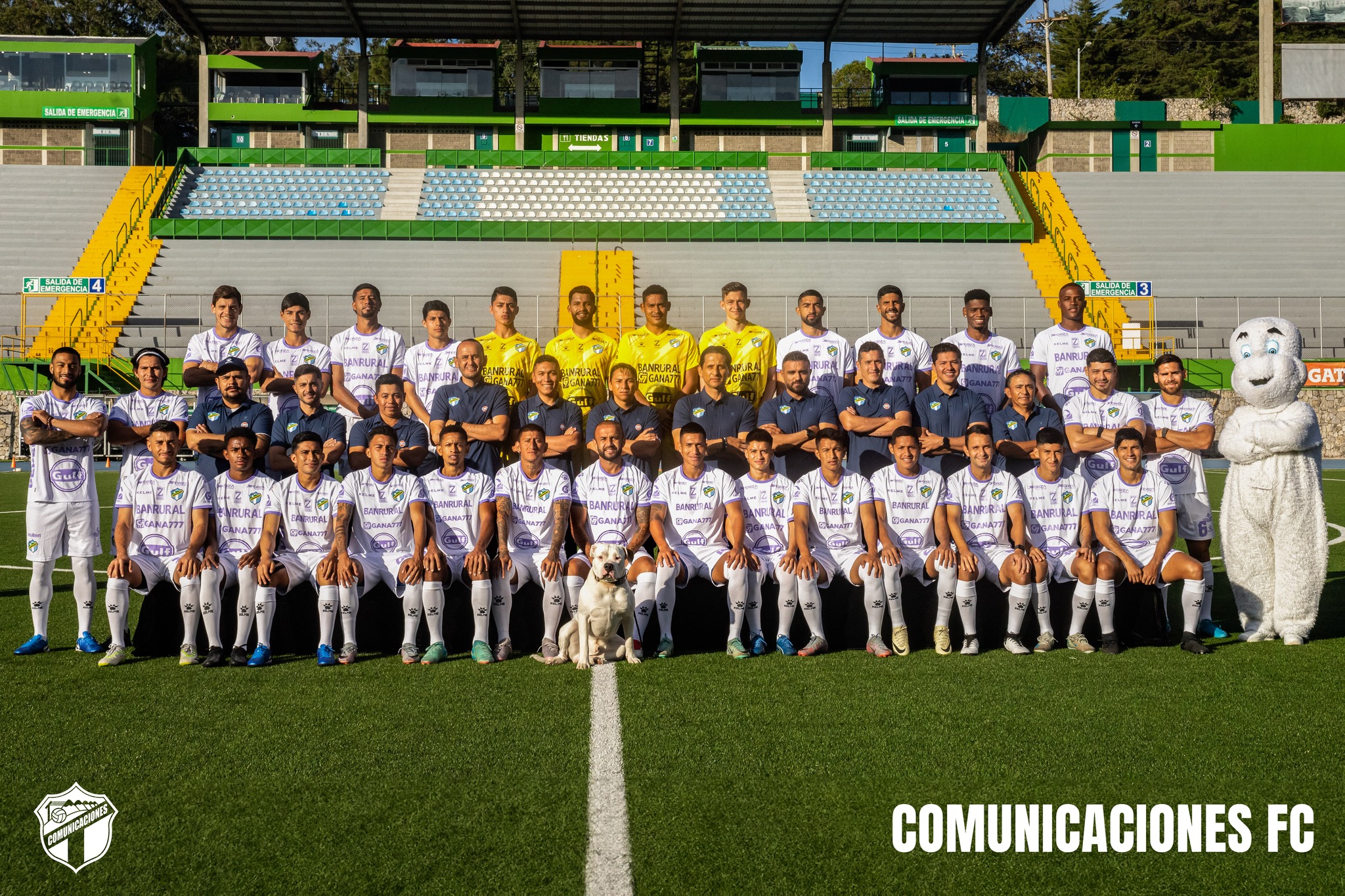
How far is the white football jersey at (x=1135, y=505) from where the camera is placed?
6.73 m

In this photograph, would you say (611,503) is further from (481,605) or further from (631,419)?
(481,605)

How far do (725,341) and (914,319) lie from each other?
16397 mm

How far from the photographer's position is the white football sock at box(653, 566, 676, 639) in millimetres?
6391

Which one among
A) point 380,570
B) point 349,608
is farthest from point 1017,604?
point 349,608

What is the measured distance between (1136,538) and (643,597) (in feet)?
10.1

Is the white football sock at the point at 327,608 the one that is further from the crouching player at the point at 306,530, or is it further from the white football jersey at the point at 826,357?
the white football jersey at the point at 826,357

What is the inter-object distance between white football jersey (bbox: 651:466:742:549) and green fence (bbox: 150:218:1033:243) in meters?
21.5

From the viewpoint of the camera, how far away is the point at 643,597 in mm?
6426

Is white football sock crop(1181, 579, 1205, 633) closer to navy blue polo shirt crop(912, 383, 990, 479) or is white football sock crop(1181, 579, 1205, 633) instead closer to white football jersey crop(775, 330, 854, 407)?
navy blue polo shirt crop(912, 383, 990, 479)

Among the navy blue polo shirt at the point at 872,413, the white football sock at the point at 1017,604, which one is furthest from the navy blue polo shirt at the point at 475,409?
the white football sock at the point at 1017,604

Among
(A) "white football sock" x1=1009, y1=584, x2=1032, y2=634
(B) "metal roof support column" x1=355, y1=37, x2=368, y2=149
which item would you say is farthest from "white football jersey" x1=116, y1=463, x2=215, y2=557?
(B) "metal roof support column" x1=355, y1=37, x2=368, y2=149

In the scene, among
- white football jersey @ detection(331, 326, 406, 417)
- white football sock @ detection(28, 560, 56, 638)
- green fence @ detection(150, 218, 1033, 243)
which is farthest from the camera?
green fence @ detection(150, 218, 1033, 243)

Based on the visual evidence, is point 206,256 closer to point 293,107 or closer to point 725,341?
point 293,107

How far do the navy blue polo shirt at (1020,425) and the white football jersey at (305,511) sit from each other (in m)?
4.12
